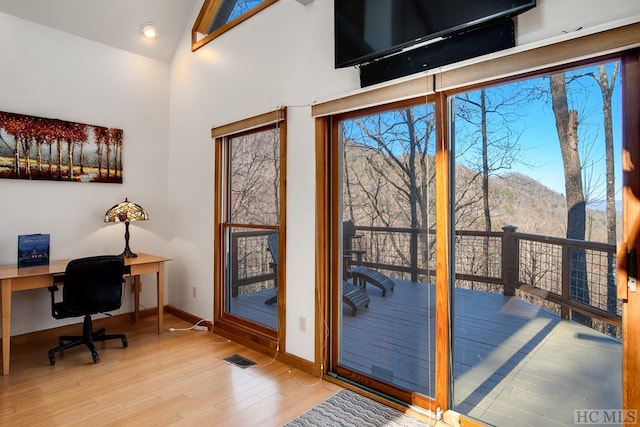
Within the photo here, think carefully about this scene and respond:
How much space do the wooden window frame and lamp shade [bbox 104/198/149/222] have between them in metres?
0.79

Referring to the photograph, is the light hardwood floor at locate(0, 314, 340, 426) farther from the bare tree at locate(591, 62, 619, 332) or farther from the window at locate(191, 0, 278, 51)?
the window at locate(191, 0, 278, 51)

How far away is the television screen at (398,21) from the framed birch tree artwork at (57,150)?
285 centimetres

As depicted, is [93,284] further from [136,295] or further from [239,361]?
[239,361]

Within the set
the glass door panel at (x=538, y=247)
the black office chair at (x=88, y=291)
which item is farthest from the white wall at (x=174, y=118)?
the glass door panel at (x=538, y=247)

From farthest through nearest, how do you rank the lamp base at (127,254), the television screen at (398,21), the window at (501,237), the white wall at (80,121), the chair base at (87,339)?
the lamp base at (127,254), the white wall at (80,121), the chair base at (87,339), the television screen at (398,21), the window at (501,237)

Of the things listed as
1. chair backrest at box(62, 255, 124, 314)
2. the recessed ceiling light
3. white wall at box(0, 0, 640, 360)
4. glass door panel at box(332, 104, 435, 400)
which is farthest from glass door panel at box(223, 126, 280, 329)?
the recessed ceiling light

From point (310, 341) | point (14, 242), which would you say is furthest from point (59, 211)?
point (310, 341)

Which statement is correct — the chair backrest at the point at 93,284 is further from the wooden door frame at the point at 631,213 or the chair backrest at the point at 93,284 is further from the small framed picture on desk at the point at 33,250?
the wooden door frame at the point at 631,213

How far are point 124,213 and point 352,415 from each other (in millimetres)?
2872

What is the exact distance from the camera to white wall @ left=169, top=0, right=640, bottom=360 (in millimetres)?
2506

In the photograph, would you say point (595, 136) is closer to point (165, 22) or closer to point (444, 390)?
point (444, 390)

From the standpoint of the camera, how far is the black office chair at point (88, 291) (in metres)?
2.89

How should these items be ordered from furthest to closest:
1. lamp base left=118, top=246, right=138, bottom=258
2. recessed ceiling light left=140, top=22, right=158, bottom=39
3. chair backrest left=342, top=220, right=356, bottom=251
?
recessed ceiling light left=140, top=22, right=158, bottom=39, lamp base left=118, top=246, right=138, bottom=258, chair backrest left=342, top=220, right=356, bottom=251

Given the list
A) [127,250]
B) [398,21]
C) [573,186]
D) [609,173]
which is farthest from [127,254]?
[609,173]
